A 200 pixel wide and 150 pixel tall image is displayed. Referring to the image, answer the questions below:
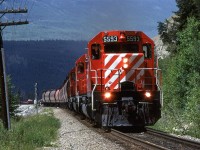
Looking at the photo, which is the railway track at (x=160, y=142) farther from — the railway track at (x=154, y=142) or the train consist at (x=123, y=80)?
the train consist at (x=123, y=80)

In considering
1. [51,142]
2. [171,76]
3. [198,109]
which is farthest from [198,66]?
[51,142]

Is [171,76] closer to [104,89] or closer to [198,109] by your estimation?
[198,109]

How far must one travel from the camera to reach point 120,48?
21.0 metres

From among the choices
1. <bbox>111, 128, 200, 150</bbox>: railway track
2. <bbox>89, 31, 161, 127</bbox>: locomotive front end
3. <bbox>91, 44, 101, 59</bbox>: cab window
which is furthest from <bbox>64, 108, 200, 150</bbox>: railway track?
<bbox>91, 44, 101, 59</bbox>: cab window

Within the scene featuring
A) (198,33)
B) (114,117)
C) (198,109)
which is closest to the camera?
(114,117)

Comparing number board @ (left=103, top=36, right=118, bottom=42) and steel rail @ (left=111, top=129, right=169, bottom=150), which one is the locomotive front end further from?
steel rail @ (left=111, top=129, right=169, bottom=150)

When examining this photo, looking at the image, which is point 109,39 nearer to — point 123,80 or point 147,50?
point 147,50

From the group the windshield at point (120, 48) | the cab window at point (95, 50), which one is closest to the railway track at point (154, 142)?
the cab window at point (95, 50)

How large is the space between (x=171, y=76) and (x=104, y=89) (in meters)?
27.8

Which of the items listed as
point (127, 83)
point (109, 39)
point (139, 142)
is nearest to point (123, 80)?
point (127, 83)

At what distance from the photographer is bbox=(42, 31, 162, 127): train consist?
20.0m

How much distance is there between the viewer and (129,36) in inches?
830

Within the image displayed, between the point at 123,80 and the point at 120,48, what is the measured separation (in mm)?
1490

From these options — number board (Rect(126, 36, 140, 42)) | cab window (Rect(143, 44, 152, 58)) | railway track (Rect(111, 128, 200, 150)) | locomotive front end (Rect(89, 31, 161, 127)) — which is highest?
number board (Rect(126, 36, 140, 42))
